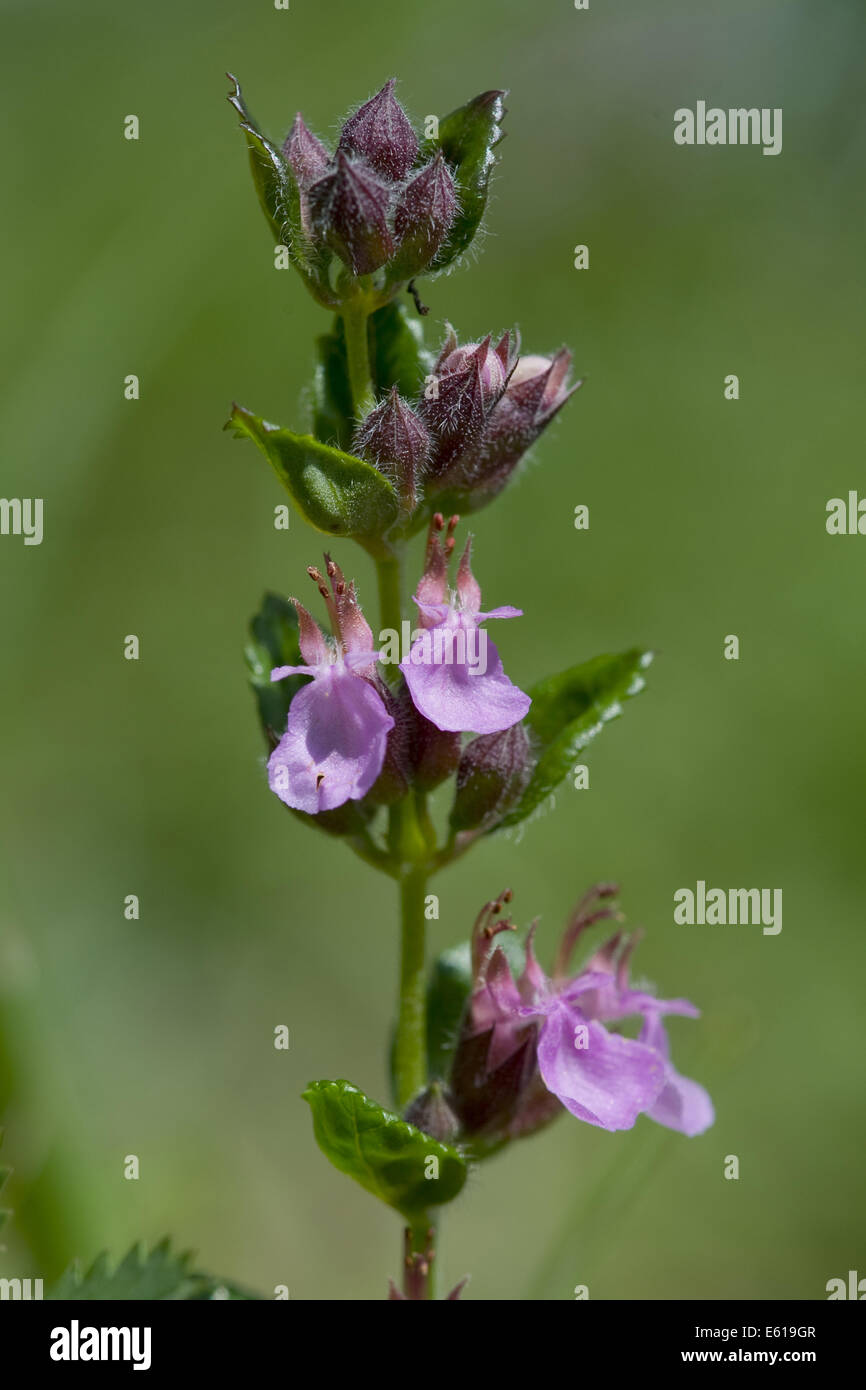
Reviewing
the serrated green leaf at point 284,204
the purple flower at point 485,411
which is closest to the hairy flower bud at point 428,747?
the purple flower at point 485,411

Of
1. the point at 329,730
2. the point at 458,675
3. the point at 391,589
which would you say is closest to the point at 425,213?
the point at 391,589

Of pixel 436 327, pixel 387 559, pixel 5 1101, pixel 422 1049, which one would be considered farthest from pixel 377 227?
pixel 436 327

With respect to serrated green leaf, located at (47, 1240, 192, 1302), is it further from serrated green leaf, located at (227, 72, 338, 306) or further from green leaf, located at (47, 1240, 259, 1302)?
serrated green leaf, located at (227, 72, 338, 306)

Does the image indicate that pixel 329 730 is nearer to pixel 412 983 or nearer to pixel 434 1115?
pixel 412 983

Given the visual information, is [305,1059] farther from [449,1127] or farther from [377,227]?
[377,227]

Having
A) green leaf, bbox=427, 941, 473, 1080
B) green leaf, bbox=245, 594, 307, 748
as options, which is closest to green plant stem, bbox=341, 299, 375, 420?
green leaf, bbox=245, 594, 307, 748
